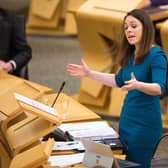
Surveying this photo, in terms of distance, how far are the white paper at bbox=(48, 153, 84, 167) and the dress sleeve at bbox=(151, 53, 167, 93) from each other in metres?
0.47

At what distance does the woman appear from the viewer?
96.8 inches

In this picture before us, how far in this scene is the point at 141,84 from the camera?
93.7 inches

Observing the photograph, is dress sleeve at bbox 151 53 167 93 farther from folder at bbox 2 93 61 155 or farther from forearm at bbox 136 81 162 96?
folder at bbox 2 93 61 155

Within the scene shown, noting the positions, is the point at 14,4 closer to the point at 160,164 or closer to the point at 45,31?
the point at 160,164

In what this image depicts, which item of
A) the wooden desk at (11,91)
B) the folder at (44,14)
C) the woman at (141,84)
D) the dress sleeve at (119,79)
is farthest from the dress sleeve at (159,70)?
the folder at (44,14)

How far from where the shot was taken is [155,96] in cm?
257

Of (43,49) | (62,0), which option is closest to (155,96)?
(43,49)

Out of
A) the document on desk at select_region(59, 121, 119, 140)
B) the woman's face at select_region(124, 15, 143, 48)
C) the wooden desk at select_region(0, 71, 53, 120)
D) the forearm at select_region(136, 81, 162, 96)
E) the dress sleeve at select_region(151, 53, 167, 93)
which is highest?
the woman's face at select_region(124, 15, 143, 48)

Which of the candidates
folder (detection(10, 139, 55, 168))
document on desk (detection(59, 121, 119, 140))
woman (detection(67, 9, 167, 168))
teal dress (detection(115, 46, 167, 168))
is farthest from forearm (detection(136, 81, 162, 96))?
folder (detection(10, 139, 55, 168))

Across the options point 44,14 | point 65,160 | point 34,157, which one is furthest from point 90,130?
point 44,14

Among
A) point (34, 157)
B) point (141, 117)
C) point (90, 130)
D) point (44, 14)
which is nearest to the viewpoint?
point (34, 157)

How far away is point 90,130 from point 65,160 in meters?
0.39

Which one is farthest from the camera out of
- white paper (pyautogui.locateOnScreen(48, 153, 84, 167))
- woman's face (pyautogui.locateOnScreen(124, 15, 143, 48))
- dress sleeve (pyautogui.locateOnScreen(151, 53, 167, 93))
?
woman's face (pyautogui.locateOnScreen(124, 15, 143, 48))

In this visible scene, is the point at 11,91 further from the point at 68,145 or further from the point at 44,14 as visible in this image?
the point at 44,14
